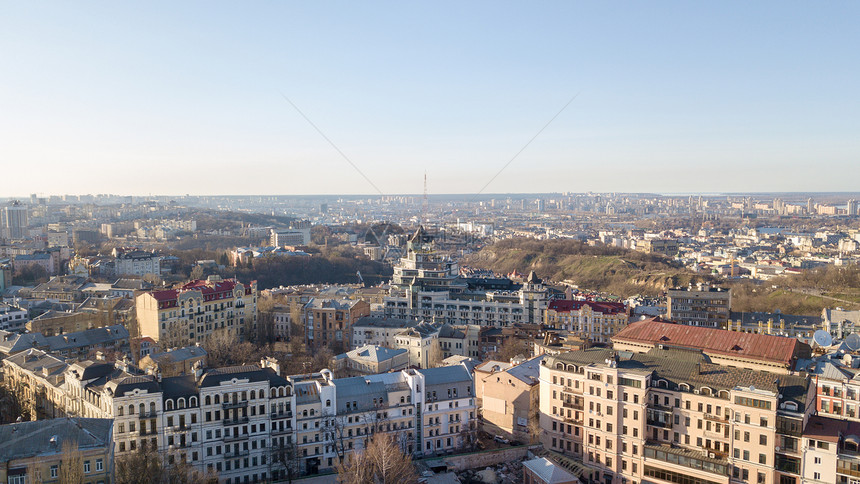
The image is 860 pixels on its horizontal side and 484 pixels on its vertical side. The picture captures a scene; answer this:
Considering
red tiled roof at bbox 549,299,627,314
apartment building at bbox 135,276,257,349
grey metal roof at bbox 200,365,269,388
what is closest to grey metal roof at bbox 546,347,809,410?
grey metal roof at bbox 200,365,269,388

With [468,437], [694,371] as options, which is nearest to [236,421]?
Answer: [468,437]

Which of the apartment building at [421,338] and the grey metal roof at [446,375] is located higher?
the grey metal roof at [446,375]

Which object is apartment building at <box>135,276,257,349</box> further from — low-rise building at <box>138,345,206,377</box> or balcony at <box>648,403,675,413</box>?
balcony at <box>648,403,675,413</box>

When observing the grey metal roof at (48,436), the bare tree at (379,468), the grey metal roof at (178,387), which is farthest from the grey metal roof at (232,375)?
the bare tree at (379,468)

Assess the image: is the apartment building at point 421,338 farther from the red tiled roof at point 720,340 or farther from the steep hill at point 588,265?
the steep hill at point 588,265

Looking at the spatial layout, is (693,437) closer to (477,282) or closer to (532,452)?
(532,452)

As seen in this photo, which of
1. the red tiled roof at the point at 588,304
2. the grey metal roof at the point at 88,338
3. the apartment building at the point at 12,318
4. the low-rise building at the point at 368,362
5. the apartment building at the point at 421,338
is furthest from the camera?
the red tiled roof at the point at 588,304
